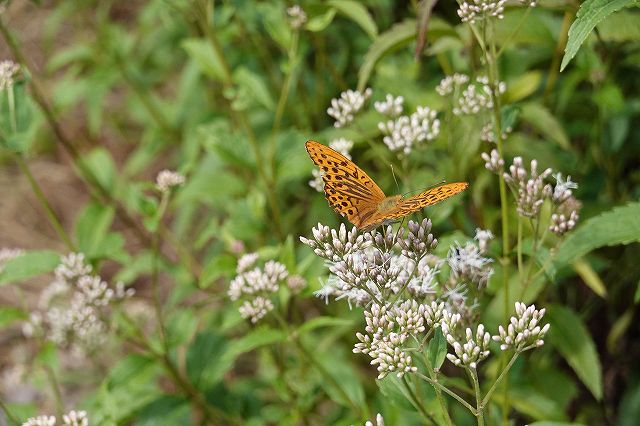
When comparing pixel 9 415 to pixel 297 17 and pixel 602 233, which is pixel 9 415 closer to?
pixel 297 17

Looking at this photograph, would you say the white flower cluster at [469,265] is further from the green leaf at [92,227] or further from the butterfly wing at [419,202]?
the green leaf at [92,227]

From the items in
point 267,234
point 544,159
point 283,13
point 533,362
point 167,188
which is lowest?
point 533,362

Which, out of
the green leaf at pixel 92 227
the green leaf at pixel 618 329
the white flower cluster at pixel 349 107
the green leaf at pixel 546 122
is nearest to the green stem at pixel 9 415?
the green leaf at pixel 92 227

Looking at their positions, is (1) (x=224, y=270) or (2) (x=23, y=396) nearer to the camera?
(1) (x=224, y=270)

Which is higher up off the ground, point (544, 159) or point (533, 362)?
point (544, 159)

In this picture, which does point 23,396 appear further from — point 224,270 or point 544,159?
point 544,159

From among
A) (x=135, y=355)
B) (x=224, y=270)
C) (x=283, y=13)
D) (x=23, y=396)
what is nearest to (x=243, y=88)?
(x=283, y=13)

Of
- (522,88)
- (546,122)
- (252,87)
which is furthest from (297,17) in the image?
(546,122)
